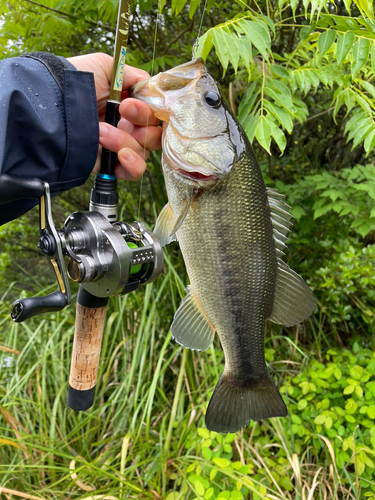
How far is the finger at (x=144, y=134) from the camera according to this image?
138cm

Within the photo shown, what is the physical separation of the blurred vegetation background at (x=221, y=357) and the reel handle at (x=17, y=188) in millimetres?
857

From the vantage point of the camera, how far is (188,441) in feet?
6.87

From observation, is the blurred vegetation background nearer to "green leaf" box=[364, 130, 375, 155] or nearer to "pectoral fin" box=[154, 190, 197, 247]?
"green leaf" box=[364, 130, 375, 155]

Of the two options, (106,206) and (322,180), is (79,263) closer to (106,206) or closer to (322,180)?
(106,206)

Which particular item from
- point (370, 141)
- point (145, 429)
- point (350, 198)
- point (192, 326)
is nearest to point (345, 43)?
point (370, 141)

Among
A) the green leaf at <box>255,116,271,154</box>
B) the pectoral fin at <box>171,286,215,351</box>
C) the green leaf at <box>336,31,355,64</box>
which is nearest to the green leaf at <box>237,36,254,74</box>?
the green leaf at <box>255,116,271,154</box>

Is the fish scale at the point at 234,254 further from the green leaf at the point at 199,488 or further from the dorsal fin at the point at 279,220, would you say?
the green leaf at the point at 199,488

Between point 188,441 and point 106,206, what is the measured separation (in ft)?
4.92

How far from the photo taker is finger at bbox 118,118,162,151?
138cm

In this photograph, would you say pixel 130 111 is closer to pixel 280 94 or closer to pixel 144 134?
pixel 144 134

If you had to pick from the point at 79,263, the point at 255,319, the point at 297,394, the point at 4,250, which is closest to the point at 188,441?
the point at 297,394

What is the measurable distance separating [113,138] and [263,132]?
59 cm

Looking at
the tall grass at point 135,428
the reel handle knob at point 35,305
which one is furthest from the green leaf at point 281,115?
the tall grass at point 135,428

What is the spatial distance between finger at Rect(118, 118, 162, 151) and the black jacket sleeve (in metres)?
0.27
